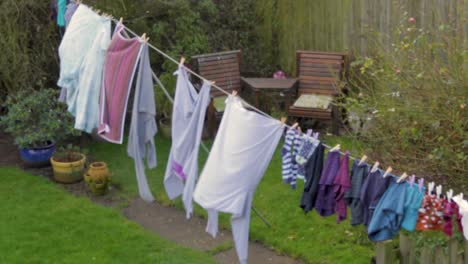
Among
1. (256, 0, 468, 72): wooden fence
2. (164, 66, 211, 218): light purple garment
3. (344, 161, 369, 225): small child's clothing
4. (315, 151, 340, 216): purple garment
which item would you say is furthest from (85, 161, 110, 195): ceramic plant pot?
(344, 161, 369, 225): small child's clothing

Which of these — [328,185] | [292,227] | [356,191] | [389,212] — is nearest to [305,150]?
[328,185]

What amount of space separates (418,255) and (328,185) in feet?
3.79

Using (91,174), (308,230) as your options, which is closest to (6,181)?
(91,174)

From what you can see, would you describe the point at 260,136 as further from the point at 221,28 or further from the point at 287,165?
the point at 221,28

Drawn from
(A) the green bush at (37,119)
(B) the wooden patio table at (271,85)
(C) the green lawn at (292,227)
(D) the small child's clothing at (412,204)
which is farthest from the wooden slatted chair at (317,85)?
(D) the small child's clothing at (412,204)

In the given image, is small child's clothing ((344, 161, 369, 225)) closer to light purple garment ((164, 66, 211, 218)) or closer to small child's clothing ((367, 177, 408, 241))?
small child's clothing ((367, 177, 408, 241))

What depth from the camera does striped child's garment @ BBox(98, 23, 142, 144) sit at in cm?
555

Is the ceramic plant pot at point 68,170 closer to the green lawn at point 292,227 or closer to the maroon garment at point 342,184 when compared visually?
the green lawn at point 292,227

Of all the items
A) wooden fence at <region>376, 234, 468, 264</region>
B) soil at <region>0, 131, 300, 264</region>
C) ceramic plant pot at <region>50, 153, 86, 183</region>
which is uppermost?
wooden fence at <region>376, 234, 468, 264</region>

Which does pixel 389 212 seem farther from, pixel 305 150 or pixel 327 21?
pixel 327 21

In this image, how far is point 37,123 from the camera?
827 centimetres

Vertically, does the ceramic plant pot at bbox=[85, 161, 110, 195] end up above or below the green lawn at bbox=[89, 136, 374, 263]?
above

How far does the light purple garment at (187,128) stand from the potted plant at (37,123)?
332cm

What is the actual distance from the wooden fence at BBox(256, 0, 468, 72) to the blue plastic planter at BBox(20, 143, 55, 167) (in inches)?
145
